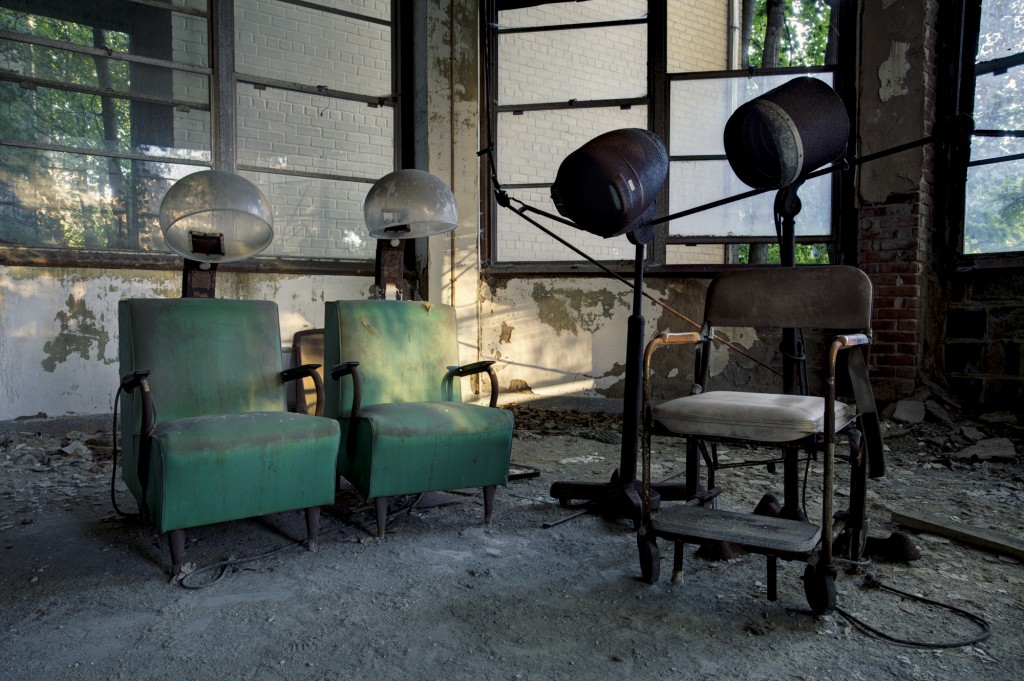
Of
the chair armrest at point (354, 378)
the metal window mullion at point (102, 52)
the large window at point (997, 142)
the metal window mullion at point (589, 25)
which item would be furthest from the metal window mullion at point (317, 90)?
the large window at point (997, 142)

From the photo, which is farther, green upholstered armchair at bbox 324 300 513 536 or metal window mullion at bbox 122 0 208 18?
metal window mullion at bbox 122 0 208 18

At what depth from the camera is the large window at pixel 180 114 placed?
401cm

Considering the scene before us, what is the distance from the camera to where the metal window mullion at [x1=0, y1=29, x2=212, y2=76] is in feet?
13.0

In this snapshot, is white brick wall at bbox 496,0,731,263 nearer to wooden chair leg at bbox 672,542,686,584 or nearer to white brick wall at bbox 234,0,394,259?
white brick wall at bbox 234,0,394,259

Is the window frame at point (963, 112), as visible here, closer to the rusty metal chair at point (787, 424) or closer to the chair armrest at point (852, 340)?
the rusty metal chair at point (787, 424)

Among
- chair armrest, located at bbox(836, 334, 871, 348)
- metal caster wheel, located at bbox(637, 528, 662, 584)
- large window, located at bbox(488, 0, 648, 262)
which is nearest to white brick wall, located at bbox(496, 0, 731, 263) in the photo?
large window, located at bbox(488, 0, 648, 262)

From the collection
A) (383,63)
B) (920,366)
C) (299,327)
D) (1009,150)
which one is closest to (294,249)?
(299,327)

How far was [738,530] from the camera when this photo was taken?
6.71 ft

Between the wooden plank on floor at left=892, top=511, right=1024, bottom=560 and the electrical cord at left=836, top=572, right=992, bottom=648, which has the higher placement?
the wooden plank on floor at left=892, top=511, right=1024, bottom=560

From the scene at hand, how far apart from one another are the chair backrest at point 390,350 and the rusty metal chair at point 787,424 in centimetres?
117

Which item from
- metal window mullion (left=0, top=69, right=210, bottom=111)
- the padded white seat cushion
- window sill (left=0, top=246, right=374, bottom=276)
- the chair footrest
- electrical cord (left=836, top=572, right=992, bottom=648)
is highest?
metal window mullion (left=0, top=69, right=210, bottom=111)

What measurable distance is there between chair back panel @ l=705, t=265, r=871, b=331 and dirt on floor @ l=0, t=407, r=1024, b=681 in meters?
0.80

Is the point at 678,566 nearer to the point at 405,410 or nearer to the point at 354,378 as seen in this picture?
the point at 405,410

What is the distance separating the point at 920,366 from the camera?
14.4 feet
